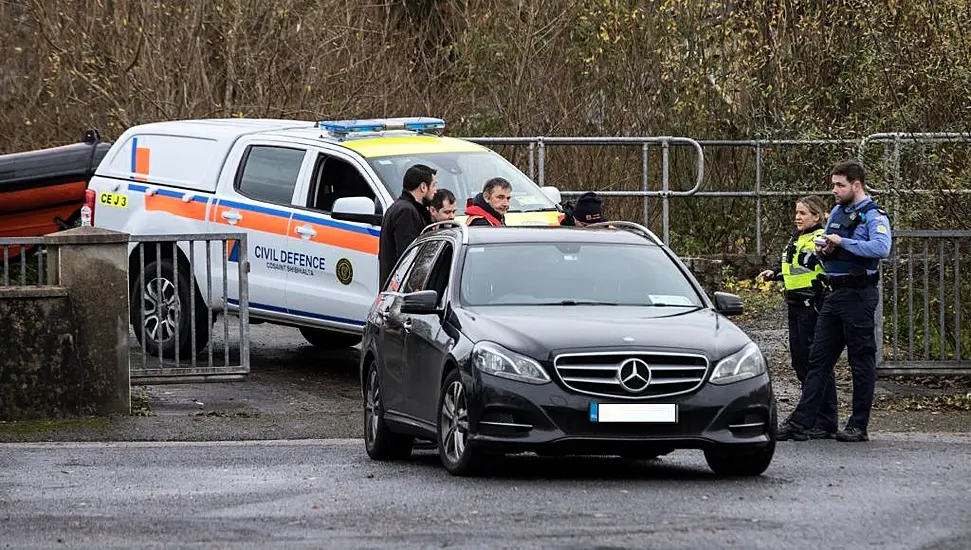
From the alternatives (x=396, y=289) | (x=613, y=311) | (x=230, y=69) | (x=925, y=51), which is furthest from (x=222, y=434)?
(x=230, y=69)

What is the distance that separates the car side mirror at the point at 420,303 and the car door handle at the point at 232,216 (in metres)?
5.86

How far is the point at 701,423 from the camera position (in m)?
10.9

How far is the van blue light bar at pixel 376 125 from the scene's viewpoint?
17281 mm

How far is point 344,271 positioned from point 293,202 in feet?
2.89

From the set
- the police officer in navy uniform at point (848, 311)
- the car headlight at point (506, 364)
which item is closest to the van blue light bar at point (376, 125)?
the police officer in navy uniform at point (848, 311)

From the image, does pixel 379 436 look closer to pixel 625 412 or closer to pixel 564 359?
pixel 564 359

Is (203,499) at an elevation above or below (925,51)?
below

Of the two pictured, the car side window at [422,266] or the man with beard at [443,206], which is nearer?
the car side window at [422,266]

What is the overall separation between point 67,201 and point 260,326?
243 centimetres

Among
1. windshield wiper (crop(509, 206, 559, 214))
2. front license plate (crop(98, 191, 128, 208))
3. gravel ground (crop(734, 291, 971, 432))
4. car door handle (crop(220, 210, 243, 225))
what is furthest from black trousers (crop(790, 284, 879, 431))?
front license plate (crop(98, 191, 128, 208))

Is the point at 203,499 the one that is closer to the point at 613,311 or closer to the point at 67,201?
the point at 613,311

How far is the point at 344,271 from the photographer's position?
54.3 feet

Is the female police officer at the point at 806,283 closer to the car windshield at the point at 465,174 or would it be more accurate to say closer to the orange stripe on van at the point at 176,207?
the car windshield at the point at 465,174

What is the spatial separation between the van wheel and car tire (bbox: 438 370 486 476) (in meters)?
4.94
